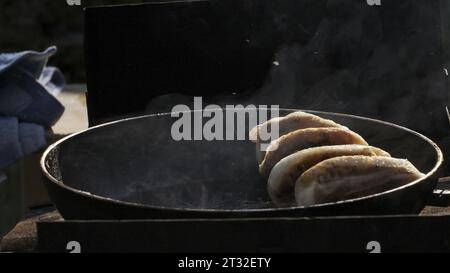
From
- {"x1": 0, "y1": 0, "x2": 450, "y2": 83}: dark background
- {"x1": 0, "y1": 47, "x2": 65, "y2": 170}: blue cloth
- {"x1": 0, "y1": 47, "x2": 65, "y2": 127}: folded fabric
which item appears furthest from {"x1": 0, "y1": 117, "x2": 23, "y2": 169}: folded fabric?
{"x1": 0, "y1": 0, "x2": 450, "y2": 83}: dark background

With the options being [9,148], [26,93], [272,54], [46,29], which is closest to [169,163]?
[272,54]

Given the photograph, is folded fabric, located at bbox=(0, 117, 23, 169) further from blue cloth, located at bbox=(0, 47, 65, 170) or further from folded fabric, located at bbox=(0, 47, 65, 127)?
folded fabric, located at bbox=(0, 47, 65, 127)

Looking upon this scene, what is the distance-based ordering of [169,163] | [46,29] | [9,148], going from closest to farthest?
[169,163], [9,148], [46,29]

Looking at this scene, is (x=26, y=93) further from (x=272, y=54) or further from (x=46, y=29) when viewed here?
(x=46, y=29)

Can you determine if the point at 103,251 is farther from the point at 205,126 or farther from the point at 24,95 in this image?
the point at 24,95

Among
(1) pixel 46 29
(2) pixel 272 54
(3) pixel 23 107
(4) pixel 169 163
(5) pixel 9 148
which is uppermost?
(2) pixel 272 54

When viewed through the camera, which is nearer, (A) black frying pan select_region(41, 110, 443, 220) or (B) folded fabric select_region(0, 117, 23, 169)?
(A) black frying pan select_region(41, 110, 443, 220)

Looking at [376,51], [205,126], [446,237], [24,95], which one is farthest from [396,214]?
[24,95]
